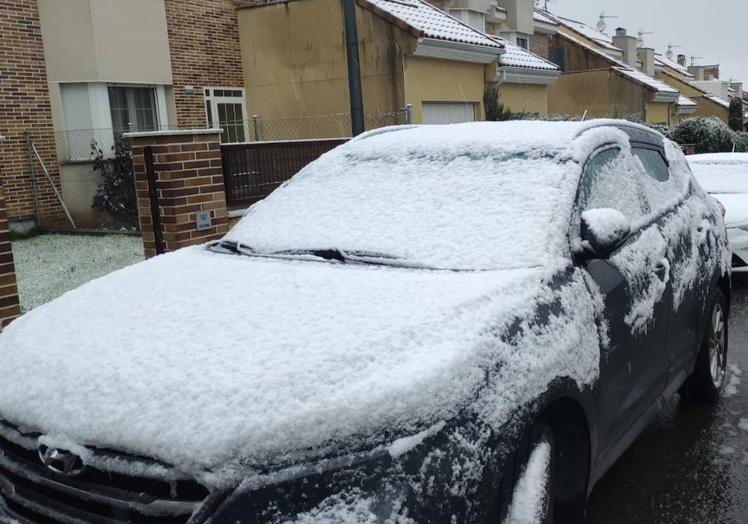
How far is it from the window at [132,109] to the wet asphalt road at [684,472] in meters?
11.7

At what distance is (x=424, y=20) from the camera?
16094 millimetres

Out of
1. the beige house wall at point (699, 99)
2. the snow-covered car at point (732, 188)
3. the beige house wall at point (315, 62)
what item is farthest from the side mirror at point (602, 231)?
the beige house wall at point (699, 99)

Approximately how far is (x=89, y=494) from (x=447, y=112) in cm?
1544

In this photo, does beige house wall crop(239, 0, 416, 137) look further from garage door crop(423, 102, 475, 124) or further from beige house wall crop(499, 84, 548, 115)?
beige house wall crop(499, 84, 548, 115)

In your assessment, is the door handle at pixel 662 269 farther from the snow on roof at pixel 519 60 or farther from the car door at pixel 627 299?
the snow on roof at pixel 519 60

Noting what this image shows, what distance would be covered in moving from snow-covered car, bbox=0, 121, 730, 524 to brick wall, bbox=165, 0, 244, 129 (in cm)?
1210

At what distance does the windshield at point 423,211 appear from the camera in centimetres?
299

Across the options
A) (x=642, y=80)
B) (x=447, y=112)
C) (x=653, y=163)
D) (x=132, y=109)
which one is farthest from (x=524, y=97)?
(x=653, y=163)

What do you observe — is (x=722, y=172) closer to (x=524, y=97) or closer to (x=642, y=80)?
(x=524, y=97)

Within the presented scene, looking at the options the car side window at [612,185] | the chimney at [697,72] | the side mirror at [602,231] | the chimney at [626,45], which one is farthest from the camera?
the chimney at [697,72]

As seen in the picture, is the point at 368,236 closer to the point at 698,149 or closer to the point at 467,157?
the point at 467,157

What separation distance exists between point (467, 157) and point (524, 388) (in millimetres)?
1551

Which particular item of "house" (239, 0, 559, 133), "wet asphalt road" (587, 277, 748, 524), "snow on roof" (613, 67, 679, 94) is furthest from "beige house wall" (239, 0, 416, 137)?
"snow on roof" (613, 67, 679, 94)

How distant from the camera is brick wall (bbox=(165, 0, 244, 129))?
594 inches
